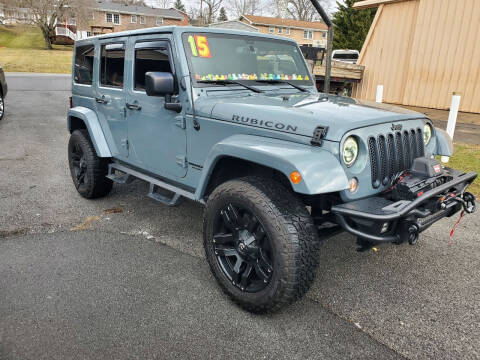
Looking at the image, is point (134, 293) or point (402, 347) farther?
point (134, 293)

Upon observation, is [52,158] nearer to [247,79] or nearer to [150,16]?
[247,79]

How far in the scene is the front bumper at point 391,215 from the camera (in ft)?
7.58

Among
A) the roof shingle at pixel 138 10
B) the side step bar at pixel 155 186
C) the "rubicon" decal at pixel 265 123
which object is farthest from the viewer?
the roof shingle at pixel 138 10

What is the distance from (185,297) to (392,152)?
180 centimetres

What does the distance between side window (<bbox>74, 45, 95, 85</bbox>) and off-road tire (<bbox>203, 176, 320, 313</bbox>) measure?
2898 millimetres

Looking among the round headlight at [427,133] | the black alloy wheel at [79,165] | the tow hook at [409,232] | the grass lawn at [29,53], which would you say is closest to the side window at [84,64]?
the black alloy wheel at [79,165]

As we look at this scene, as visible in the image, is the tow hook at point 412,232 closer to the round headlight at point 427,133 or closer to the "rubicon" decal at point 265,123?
the "rubicon" decal at point 265,123

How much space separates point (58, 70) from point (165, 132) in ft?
86.7

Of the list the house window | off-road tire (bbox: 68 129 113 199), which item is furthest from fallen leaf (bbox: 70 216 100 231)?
the house window

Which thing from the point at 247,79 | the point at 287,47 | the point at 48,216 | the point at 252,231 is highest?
the point at 287,47

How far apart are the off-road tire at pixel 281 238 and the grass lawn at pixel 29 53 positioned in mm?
26959

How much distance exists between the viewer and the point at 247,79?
3510mm

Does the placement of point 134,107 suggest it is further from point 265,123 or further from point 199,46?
point 265,123

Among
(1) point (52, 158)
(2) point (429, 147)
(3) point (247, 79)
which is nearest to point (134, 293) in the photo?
(3) point (247, 79)
